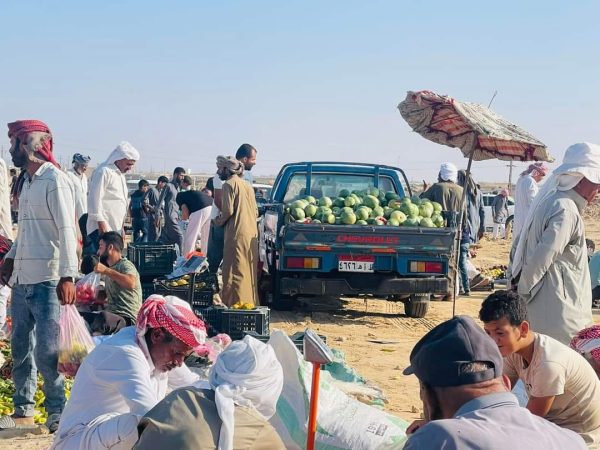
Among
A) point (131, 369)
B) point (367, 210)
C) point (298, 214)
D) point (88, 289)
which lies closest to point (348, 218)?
point (367, 210)

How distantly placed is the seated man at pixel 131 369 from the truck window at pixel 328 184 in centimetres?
781

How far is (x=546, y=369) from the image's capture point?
4.17 metres

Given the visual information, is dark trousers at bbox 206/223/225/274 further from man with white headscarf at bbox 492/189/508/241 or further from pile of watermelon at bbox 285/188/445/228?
man with white headscarf at bbox 492/189/508/241

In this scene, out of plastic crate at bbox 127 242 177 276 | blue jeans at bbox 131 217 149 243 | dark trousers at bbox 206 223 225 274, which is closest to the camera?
plastic crate at bbox 127 242 177 276

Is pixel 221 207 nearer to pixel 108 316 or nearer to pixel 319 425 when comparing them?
pixel 108 316

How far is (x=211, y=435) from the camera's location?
307 centimetres

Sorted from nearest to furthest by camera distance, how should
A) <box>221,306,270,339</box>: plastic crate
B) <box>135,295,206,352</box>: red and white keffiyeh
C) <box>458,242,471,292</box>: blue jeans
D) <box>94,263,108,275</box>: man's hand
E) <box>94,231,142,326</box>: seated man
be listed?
<box>135,295,206,352</box>: red and white keffiyeh, <box>94,263,108,275</box>: man's hand, <box>94,231,142,326</box>: seated man, <box>221,306,270,339</box>: plastic crate, <box>458,242,471,292</box>: blue jeans

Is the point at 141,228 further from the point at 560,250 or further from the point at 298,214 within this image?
the point at 560,250

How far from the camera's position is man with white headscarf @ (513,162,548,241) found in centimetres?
1113

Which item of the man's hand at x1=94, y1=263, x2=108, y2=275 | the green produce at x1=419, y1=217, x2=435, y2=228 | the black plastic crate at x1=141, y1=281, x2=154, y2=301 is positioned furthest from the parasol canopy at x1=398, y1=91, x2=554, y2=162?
the man's hand at x1=94, y1=263, x2=108, y2=275

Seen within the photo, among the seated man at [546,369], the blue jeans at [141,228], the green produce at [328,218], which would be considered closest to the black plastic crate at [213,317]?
the green produce at [328,218]

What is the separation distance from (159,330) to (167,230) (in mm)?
12506

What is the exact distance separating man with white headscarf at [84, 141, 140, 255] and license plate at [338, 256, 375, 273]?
2690mm

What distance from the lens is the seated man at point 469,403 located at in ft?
7.48
